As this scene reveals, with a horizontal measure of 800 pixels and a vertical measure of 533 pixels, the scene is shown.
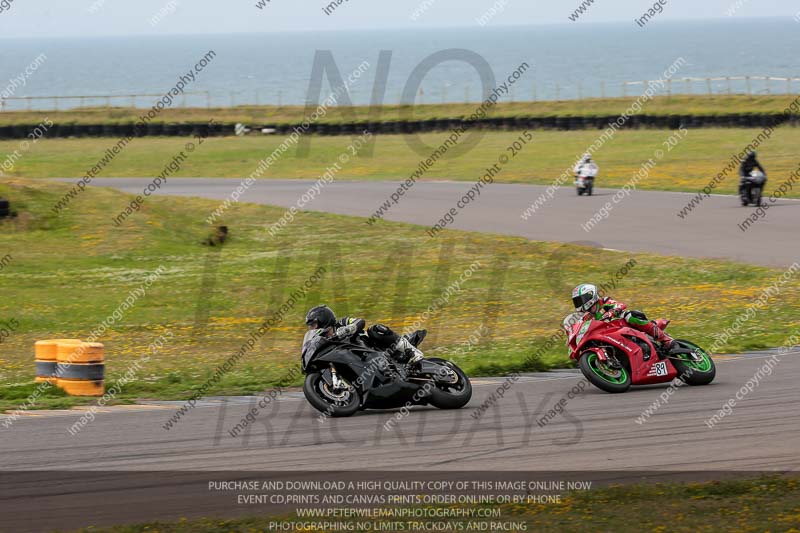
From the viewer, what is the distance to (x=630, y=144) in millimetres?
53219

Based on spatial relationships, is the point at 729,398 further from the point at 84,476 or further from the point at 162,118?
the point at 162,118

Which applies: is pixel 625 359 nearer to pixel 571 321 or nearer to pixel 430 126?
pixel 571 321

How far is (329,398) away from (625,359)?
358 cm

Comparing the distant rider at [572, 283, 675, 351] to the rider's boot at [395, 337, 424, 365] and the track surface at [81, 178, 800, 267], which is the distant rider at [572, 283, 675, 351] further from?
the track surface at [81, 178, 800, 267]

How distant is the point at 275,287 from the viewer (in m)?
24.6

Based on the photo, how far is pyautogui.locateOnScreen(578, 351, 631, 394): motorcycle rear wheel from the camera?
1301 cm

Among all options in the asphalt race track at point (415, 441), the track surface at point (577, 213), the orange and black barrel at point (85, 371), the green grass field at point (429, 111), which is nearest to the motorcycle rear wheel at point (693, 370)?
the asphalt race track at point (415, 441)

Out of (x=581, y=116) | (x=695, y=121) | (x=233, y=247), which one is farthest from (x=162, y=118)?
(x=233, y=247)

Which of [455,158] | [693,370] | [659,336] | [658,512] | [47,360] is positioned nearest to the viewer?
[658,512]

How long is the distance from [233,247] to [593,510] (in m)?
23.4

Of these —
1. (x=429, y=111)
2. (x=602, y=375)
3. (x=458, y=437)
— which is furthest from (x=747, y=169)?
(x=429, y=111)

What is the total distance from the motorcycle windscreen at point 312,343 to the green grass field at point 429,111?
4540cm

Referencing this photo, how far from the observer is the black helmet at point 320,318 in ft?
40.5

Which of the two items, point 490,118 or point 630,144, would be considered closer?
point 630,144
